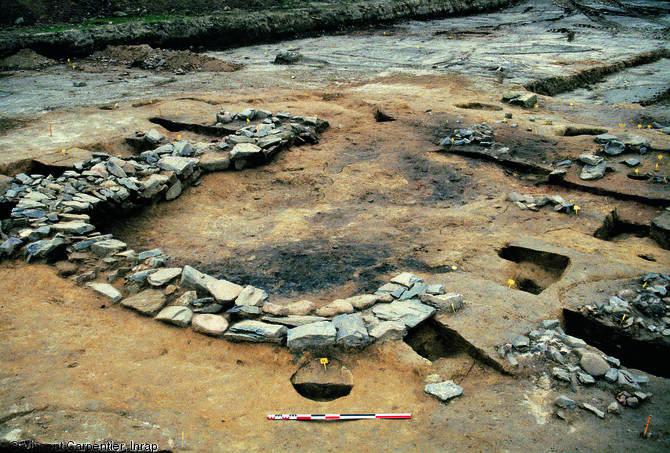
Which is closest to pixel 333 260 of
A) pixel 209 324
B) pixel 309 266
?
pixel 309 266

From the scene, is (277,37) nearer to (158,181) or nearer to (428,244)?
(158,181)

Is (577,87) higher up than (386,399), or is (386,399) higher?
(577,87)

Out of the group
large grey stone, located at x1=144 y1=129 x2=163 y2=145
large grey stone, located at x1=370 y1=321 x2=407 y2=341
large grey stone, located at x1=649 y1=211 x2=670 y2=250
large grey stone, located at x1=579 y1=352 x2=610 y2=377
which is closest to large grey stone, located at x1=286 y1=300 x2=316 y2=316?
large grey stone, located at x1=370 y1=321 x2=407 y2=341

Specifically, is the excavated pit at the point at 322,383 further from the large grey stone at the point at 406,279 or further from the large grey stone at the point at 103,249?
the large grey stone at the point at 103,249

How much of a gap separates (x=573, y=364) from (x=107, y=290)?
3.74 meters

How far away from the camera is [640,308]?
140 inches

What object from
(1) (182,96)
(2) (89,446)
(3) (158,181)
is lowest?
(2) (89,446)

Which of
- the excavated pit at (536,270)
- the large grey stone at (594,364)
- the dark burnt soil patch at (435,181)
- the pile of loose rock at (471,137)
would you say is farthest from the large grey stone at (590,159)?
the large grey stone at (594,364)

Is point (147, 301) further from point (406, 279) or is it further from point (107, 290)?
point (406, 279)

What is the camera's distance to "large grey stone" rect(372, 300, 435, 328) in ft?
11.6

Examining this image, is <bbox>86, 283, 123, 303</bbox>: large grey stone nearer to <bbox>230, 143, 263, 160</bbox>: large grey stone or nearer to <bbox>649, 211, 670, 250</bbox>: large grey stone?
→ <bbox>230, 143, 263, 160</bbox>: large grey stone

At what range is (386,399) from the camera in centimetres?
289

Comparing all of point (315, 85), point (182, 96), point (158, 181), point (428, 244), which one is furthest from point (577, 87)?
point (158, 181)

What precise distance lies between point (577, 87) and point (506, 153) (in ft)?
17.1
